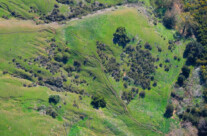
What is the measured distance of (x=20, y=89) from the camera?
70625 millimetres

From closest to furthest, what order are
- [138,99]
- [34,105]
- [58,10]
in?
[34,105], [138,99], [58,10]

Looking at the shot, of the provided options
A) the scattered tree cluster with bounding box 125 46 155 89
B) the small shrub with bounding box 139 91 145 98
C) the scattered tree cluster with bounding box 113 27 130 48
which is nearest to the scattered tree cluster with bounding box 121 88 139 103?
the small shrub with bounding box 139 91 145 98

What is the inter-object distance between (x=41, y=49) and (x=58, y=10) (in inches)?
761

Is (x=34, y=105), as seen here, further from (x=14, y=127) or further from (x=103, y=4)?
(x=103, y=4)

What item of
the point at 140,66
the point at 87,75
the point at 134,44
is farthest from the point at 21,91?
the point at 134,44

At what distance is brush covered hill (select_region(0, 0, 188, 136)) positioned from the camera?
69688 millimetres

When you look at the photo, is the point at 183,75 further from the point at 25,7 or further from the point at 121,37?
the point at 25,7

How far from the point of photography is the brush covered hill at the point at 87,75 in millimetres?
69688

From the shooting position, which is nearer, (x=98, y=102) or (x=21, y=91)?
(x=21, y=91)

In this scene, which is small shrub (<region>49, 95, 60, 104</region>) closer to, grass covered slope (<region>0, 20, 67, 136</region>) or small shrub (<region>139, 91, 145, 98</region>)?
grass covered slope (<region>0, 20, 67, 136</region>)

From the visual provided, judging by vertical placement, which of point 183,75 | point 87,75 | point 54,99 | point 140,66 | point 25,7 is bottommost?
point 54,99

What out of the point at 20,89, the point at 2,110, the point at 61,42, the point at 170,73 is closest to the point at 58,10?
the point at 61,42

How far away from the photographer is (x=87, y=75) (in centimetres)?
7750

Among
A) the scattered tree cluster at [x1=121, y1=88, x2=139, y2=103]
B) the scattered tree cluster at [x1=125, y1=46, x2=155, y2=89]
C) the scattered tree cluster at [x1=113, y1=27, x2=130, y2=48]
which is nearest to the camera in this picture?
the scattered tree cluster at [x1=121, y1=88, x2=139, y2=103]
